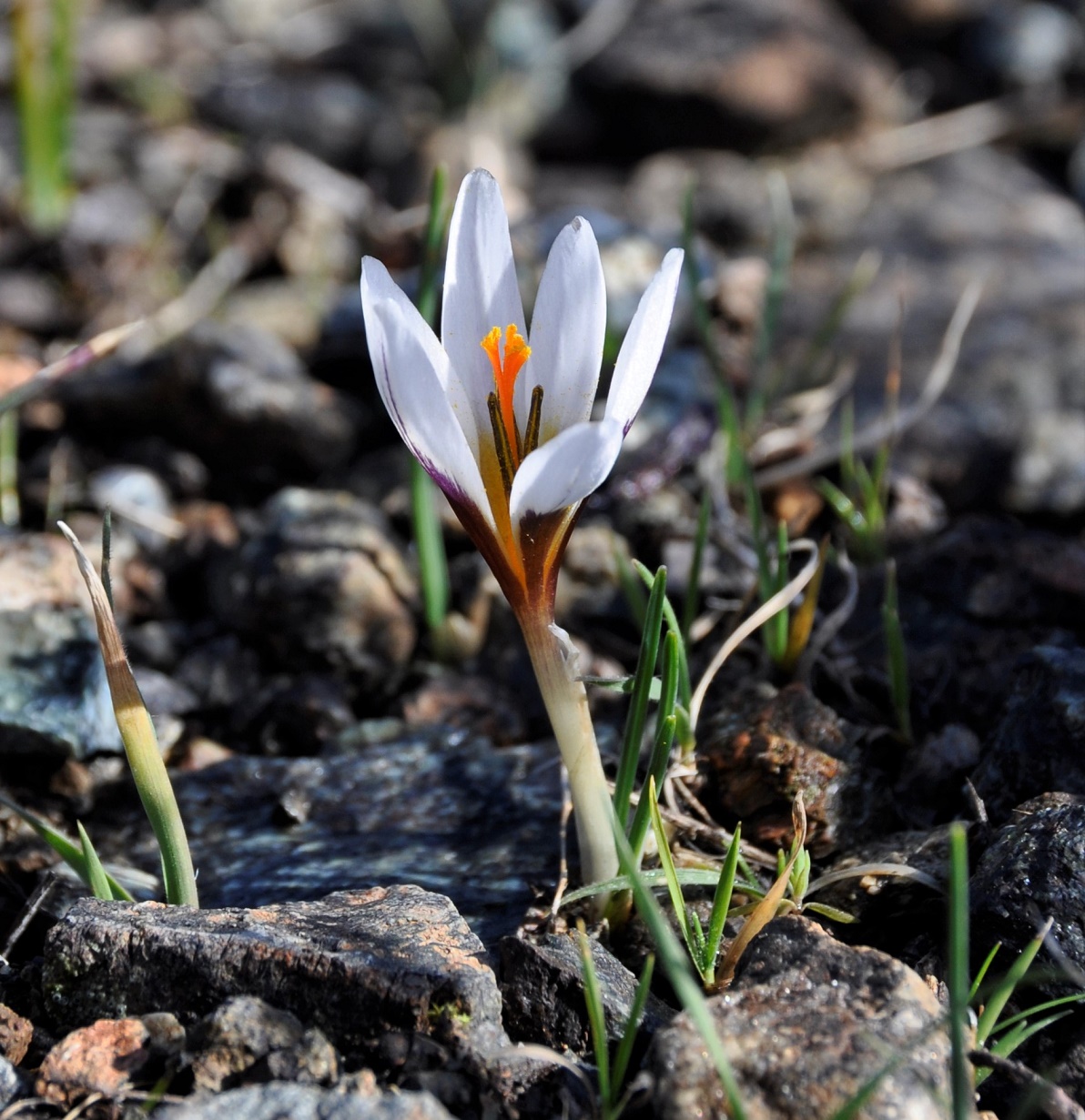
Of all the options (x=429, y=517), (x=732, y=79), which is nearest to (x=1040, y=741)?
(x=429, y=517)

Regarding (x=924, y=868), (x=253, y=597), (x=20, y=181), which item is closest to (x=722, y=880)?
(x=924, y=868)

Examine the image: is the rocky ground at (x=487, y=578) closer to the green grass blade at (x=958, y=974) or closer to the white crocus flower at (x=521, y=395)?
the green grass blade at (x=958, y=974)

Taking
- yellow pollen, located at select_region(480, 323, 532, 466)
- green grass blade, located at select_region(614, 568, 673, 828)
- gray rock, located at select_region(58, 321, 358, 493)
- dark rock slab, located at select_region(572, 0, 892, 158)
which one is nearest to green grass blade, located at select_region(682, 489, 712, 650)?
green grass blade, located at select_region(614, 568, 673, 828)

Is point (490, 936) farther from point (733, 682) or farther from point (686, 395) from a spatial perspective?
point (686, 395)

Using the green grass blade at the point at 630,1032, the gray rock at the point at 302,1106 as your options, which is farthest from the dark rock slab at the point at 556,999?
the gray rock at the point at 302,1106

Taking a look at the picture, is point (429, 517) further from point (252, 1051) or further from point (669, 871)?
point (252, 1051)

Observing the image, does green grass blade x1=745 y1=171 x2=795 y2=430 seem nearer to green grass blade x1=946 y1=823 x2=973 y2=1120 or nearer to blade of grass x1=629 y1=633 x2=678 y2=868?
blade of grass x1=629 y1=633 x2=678 y2=868
